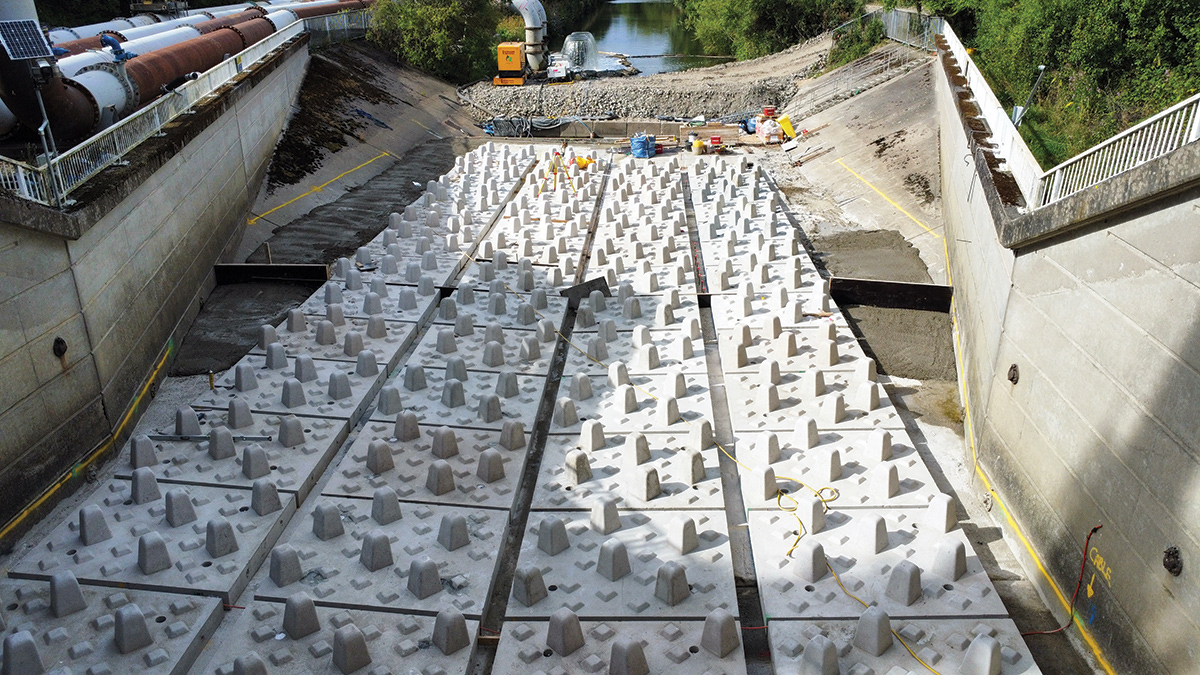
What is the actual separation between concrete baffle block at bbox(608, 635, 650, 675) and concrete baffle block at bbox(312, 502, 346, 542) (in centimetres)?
349

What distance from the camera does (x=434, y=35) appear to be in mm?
46000

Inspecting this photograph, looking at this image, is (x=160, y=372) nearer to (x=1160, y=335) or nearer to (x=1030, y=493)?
(x=1030, y=493)

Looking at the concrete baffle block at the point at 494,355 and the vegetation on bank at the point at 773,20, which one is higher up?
the vegetation on bank at the point at 773,20

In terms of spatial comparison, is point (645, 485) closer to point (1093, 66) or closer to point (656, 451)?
point (656, 451)

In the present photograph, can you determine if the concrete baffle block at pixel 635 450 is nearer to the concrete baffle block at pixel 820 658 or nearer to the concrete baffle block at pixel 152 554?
the concrete baffle block at pixel 820 658

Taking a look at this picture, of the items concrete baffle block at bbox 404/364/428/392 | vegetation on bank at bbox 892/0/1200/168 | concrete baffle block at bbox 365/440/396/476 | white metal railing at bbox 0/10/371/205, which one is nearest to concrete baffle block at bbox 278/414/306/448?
concrete baffle block at bbox 365/440/396/476

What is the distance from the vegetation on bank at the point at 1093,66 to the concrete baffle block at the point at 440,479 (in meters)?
12.5

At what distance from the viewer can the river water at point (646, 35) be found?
225 feet

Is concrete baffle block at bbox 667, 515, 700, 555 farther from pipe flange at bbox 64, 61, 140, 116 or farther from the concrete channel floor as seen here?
pipe flange at bbox 64, 61, 140, 116

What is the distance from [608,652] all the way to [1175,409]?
499cm

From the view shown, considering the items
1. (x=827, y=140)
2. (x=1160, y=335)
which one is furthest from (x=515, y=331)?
(x=827, y=140)

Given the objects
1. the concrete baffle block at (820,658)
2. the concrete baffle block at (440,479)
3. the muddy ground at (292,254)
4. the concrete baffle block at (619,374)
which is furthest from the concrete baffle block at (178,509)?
A: the concrete baffle block at (820,658)

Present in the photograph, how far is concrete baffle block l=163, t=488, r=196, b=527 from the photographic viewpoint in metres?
9.89

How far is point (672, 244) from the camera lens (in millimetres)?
19453
